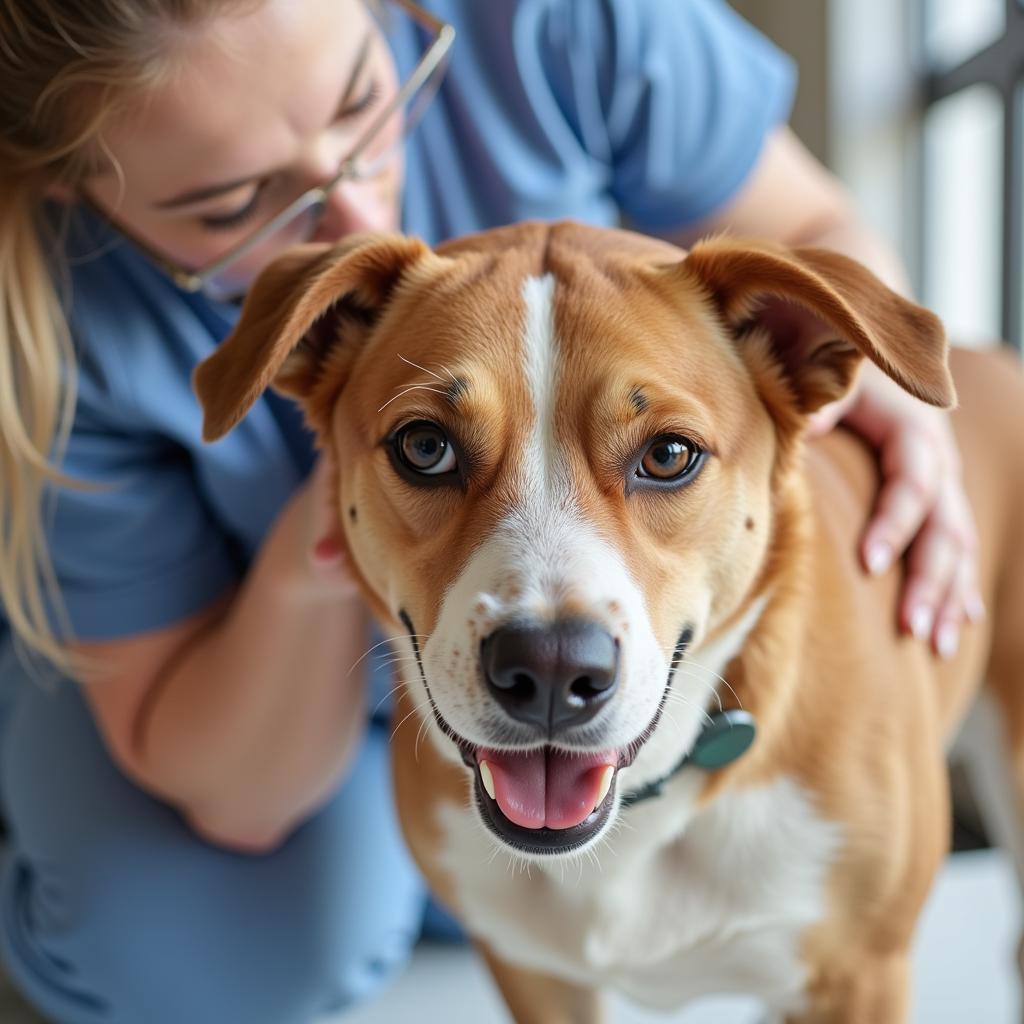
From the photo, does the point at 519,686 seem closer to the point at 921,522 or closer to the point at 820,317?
the point at 820,317

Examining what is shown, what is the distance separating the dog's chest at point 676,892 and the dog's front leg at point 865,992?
3cm

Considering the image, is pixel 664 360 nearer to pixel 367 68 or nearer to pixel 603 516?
pixel 603 516

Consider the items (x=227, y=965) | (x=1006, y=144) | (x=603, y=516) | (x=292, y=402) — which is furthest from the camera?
(x=1006, y=144)

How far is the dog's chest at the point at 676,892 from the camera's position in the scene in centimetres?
114

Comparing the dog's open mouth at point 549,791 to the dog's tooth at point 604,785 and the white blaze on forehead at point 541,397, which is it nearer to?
the dog's tooth at point 604,785

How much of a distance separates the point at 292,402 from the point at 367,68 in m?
0.50

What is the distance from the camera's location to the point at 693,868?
1.17 metres

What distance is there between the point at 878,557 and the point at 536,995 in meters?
0.65

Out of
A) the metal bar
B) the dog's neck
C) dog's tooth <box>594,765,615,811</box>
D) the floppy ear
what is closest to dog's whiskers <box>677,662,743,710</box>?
the dog's neck

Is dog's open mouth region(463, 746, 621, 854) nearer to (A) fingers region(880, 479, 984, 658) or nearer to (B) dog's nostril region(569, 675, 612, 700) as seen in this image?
(B) dog's nostril region(569, 675, 612, 700)

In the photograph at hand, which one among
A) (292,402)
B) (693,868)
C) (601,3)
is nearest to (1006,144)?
(601,3)

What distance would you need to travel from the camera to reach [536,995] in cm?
137

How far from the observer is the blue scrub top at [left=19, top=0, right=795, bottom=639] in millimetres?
1482

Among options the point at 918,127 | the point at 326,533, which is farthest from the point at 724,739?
the point at 918,127
